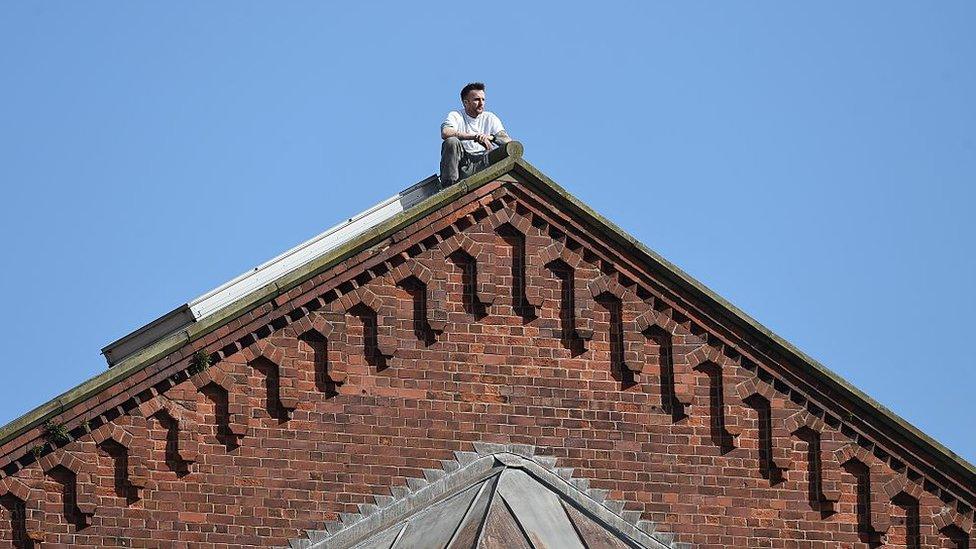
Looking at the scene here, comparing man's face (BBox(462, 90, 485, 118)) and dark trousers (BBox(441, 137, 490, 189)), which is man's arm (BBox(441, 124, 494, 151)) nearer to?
dark trousers (BBox(441, 137, 490, 189))

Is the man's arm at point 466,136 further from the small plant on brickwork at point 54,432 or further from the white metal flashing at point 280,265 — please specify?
the small plant on brickwork at point 54,432

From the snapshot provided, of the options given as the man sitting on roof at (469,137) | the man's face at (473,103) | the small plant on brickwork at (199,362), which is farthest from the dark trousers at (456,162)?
the small plant on brickwork at (199,362)

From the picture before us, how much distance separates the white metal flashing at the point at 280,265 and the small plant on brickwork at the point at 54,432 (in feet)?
10.5

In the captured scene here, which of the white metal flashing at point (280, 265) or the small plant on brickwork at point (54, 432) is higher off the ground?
the white metal flashing at point (280, 265)

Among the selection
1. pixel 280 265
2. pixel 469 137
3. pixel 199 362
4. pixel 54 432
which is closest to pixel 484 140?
pixel 469 137

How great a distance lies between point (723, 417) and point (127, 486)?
7.52 meters

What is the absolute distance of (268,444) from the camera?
2875cm

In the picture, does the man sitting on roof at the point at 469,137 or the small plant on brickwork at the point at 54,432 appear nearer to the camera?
the small plant on brickwork at the point at 54,432

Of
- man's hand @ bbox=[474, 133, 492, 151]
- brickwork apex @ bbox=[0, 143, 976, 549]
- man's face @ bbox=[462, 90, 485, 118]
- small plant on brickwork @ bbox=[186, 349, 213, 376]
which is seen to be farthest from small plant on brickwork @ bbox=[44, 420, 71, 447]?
man's face @ bbox=[462, 90, 485, 118]

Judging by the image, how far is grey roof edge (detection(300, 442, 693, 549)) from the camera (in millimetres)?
28562

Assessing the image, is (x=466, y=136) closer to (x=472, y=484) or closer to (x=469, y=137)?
(x=469, y=137)

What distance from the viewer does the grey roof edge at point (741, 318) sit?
3000 cm

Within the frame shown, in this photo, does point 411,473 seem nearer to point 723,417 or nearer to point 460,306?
point 460,306

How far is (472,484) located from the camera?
28.8 meters
